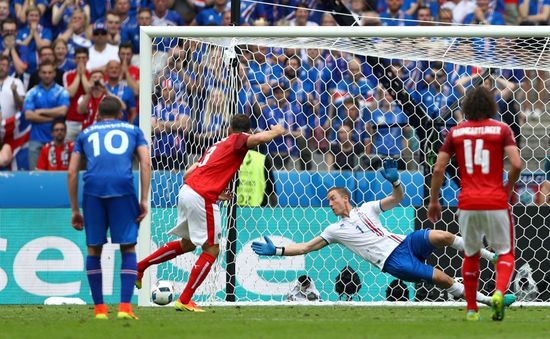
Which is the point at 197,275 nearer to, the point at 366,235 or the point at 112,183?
the point at 366,235

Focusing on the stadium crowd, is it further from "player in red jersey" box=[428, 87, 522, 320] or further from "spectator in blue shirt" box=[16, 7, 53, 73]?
"player in red jersey" box=[428, 87, 522, 320]

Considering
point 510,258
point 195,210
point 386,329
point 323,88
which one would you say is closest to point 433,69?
point 323,88

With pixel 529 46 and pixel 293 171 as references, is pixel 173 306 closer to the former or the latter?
pixel 293 171

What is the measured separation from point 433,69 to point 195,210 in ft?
14.2

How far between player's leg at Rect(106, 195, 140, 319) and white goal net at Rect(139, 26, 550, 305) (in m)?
2.95

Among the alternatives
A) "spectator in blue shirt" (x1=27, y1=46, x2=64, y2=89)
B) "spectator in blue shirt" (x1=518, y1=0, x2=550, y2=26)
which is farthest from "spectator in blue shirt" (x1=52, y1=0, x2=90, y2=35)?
"spectator in blue shirt" (x1=518, y1=0, x2=550, y2=26)

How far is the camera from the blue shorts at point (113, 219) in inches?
420

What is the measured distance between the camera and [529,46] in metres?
14.4

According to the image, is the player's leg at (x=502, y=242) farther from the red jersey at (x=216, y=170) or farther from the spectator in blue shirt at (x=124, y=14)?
the spectator in blue shirt at (x=124, y=14)

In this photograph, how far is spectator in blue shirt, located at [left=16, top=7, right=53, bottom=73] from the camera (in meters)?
19.6

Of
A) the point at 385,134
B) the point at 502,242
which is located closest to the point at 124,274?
the point at 502,242

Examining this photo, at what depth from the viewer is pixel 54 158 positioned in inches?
700

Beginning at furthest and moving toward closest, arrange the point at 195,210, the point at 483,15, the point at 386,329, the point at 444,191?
the point at 483,15
the point at 444,191
the point at 195,210
the point at 386,329

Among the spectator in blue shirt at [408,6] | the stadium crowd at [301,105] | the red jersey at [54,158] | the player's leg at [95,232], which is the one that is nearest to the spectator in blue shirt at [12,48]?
the stadium crowd at [301,105]
